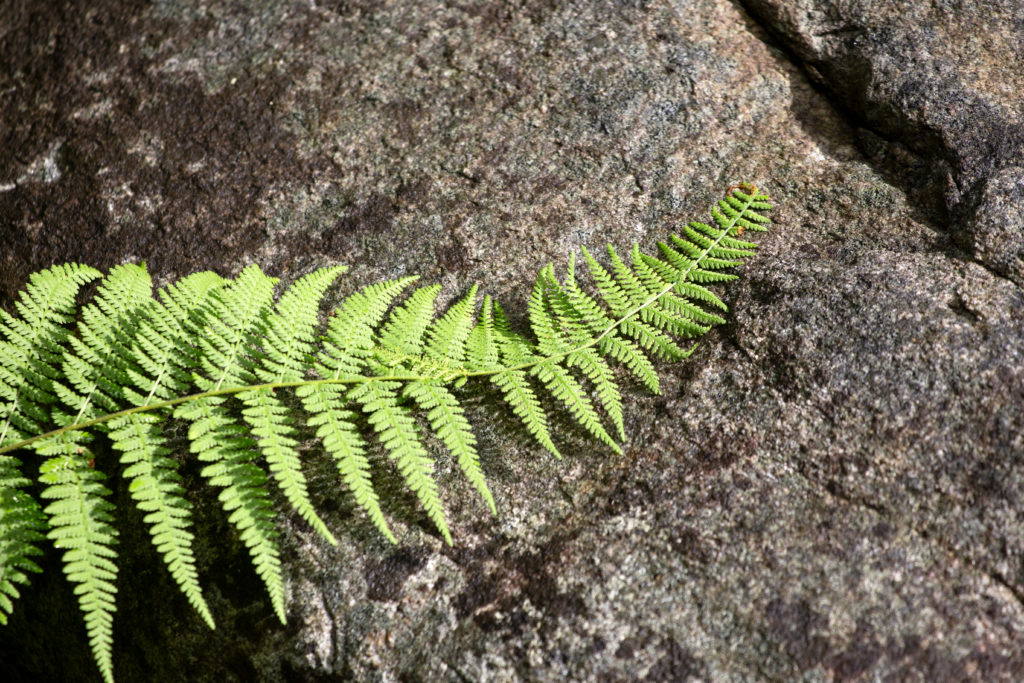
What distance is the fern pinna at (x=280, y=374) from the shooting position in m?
2.21

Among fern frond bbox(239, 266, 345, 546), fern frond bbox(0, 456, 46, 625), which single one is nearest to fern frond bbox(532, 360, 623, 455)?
fern frond bbox(239, 266, 345, 546)

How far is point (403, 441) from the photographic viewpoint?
224 centimetres

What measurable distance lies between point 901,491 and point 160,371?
90.1 inches

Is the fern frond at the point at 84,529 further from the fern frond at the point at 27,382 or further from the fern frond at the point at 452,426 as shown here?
the fern frond at the point at 452,426

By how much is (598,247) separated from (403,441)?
3.55 ft

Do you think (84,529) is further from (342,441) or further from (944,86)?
(944,86)

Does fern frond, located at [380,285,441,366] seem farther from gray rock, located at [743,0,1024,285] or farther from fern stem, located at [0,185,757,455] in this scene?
gray rock, located at [743,0,1024,285]

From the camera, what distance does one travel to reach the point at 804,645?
197cm

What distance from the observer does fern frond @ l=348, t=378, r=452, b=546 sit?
216cm

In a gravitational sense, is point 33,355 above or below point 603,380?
below

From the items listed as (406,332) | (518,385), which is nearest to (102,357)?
(406,332)

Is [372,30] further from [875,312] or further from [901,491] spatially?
[901,491]

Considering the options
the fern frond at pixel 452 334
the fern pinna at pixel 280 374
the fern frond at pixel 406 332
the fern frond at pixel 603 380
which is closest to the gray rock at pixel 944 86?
the fern pinna at pixel 280 374

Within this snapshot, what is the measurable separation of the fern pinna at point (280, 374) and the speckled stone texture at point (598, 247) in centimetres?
16
